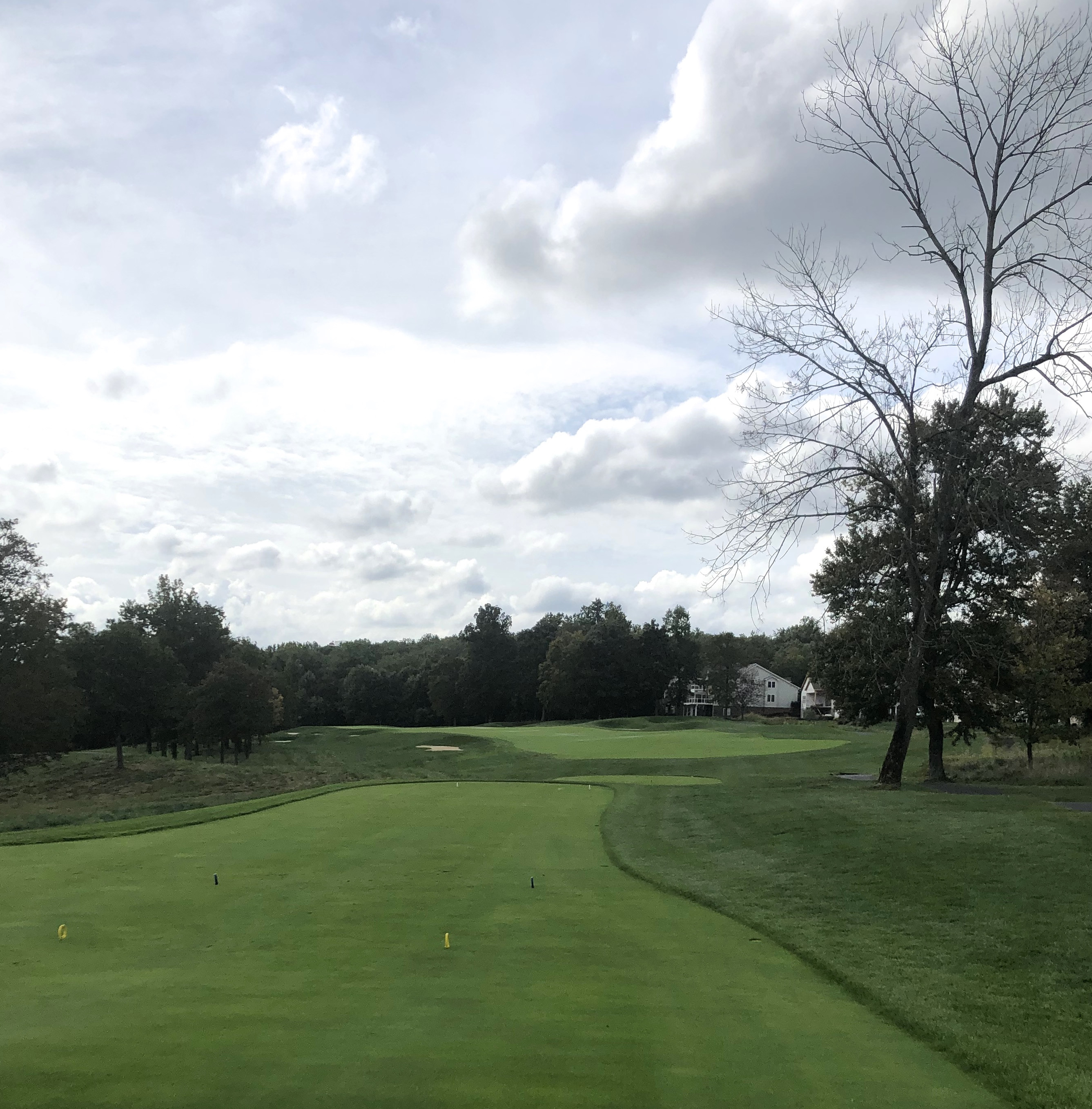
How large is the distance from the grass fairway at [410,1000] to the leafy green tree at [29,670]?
30176mm

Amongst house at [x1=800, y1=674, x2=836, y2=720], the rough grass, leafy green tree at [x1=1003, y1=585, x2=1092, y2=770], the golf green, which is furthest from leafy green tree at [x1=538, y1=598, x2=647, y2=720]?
leafy green tree at [x1=1003, y1=585, x2=1092, y2=770]

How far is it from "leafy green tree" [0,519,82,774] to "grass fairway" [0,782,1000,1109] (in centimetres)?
3018

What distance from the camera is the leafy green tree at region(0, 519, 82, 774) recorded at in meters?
36.8

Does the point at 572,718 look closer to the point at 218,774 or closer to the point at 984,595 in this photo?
the point at 218,774

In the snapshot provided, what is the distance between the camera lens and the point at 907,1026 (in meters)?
6.12

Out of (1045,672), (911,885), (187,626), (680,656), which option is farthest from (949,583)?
(680,656)

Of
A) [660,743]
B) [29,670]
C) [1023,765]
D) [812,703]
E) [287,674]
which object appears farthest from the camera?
[812,703]

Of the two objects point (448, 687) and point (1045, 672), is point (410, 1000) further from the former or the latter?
point (448, 687)

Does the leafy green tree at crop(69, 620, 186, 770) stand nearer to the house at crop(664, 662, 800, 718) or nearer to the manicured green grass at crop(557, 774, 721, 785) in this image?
the manicured green grass at crop(557, 774, 721, 785)

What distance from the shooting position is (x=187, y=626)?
63031 millimetres

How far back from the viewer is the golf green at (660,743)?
4028 centimetres

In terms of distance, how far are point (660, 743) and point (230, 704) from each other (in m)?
24.9

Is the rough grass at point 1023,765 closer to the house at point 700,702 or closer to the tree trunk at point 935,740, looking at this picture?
the tree trunk at point 935,740

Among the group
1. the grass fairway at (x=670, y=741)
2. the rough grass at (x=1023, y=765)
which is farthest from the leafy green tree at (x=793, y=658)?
the rough grass at (x=1023, y=765)
